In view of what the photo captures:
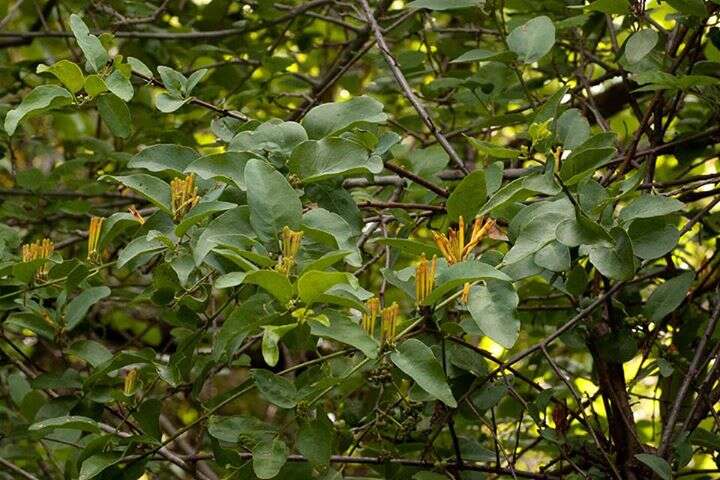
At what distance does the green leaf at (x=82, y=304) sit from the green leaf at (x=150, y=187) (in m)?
0.23

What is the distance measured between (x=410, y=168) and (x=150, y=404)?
431mm

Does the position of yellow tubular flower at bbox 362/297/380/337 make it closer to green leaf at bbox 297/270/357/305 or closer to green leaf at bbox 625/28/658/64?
green leaf at bbox 297/270/357/305

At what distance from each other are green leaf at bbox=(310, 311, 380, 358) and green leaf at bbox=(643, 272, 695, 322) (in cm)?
51

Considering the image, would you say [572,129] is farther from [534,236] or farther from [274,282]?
[274,282]

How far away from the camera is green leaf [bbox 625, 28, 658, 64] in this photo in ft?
3.99

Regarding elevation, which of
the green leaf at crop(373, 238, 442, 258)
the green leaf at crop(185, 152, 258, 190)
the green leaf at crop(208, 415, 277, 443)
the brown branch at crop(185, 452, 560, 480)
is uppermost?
the green leaf at crop(185, 152, 258, 190)

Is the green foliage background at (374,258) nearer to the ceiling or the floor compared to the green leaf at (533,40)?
nearer to the floor

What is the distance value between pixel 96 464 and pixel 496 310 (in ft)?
1.44

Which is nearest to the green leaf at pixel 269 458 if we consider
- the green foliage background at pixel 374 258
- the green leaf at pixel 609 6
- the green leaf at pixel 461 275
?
the green foliage background at pixel 374 258

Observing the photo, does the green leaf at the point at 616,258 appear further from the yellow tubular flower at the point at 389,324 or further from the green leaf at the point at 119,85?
the green leaf at the point at 119,85

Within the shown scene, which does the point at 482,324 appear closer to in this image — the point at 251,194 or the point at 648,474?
the point at 251,194

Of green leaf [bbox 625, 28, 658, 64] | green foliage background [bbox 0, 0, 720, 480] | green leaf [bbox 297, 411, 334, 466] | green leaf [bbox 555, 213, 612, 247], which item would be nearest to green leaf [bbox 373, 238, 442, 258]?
green foliage background [bbox 0, 0, 720, 480]

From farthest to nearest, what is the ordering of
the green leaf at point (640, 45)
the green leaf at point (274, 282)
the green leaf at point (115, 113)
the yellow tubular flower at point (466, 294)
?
1. the green leaf at point (640, 45)
2. the green leaf at point (115, 113)
3. the yellow tubular flower at point (466, 294)
4. the green leaf at point (274, 282)

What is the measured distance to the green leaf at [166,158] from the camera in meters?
1.04
